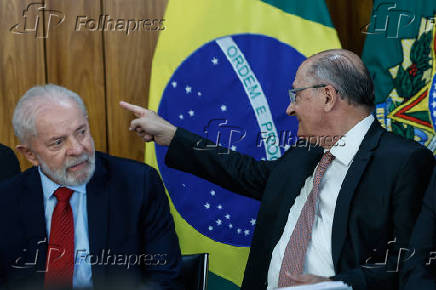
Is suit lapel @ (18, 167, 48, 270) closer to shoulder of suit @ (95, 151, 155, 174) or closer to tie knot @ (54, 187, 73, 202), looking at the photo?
tie knot @ (54, 187, 73, 202)

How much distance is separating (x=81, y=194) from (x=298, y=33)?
1606 millimetres

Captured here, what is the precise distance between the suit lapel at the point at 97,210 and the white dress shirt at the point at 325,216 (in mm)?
721

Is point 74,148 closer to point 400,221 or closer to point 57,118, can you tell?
point 57,118

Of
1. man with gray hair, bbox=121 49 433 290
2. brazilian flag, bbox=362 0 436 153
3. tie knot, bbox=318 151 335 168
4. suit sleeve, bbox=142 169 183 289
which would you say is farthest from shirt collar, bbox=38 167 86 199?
brazilian flag, bbox=362 0 436 153

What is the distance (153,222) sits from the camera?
193 centimetres

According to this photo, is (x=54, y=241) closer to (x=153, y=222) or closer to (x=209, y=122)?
(x=153, y=222)

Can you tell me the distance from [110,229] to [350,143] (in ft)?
3.34

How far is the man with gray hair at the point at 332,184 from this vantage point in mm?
1899

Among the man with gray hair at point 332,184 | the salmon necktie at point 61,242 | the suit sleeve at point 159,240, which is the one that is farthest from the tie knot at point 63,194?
the man with gray hair at point 332,184

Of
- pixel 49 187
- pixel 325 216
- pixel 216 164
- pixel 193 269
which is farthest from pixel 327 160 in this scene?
pixel 49 187

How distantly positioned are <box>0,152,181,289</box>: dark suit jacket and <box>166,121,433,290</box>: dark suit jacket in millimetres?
481

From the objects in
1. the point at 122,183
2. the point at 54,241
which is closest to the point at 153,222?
the point at 122,183

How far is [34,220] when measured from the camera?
1839mm

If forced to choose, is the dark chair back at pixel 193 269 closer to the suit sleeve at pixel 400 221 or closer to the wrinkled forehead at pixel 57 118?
the suit sleeve at pixel 400 221
